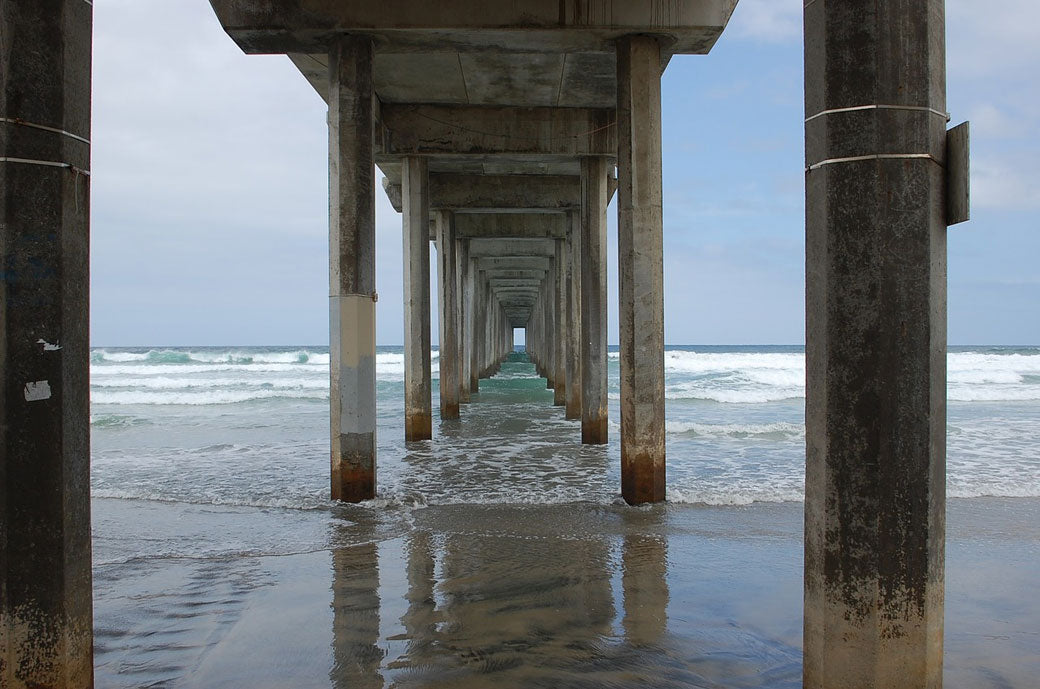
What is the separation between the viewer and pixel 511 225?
18719mm

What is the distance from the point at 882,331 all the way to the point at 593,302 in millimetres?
8323

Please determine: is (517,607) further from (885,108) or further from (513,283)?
(513,283)

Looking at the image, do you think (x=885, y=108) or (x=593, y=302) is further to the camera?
(x=593, y=302)

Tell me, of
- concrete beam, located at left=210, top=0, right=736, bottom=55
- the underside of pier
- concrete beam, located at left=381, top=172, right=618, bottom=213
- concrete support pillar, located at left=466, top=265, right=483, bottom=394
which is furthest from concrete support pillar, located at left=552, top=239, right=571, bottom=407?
the underside of pier

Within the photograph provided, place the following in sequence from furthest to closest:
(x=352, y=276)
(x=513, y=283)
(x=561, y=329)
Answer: (x=513, y=283) < (x=561, y=329) < (x=352, y=276)

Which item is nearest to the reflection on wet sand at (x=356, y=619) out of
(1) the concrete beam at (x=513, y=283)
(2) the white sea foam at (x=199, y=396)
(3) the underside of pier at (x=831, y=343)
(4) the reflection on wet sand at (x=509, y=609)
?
(4) the reflection on wet sand at (x=509, y=609)

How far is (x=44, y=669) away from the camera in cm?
257

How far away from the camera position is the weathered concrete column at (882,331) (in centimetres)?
241

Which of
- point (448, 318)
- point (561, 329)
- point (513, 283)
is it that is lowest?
point (561, 329)

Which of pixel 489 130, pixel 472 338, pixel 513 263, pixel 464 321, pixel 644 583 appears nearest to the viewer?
pixel 644 583

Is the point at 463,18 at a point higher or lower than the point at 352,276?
higher

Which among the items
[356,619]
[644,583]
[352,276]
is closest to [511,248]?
[352,276]

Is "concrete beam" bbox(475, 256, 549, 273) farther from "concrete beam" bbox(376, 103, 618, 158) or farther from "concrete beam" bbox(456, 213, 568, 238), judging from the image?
"concrete beam" bbox(376, 103, 618, 158)

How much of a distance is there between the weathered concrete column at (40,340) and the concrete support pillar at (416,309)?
8843mm
